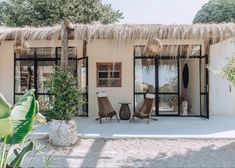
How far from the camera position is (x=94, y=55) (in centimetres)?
1238

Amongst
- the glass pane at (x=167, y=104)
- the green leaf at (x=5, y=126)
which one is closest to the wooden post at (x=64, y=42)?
the glass pane at (x=167, y=104)

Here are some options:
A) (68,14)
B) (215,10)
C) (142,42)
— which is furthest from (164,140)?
(215,10)

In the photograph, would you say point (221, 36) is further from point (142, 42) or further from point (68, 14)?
point (68, 14)

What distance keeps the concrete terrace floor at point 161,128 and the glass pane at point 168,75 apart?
1.18 m

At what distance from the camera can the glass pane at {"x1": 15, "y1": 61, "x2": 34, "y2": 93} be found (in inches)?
507

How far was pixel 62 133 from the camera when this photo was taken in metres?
7.57

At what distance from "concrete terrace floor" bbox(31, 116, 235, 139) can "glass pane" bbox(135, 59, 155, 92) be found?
1310mm

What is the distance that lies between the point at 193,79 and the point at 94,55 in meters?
3.92

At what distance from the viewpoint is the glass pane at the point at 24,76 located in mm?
12867

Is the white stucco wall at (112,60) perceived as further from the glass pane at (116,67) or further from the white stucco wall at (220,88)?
the white stucco wall at (220,88)

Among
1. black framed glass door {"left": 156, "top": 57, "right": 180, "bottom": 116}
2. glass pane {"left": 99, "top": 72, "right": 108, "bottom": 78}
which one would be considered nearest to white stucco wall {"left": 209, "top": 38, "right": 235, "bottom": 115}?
black framed glass door {"left": 156, "top": 57, "right": 180, "bottom": 116}

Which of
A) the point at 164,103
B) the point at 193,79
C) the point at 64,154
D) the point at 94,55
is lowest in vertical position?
the point at 64,154

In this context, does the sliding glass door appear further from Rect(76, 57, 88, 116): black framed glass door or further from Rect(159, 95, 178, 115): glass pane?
Rect(76, 57, 88, 116): black framed glass door

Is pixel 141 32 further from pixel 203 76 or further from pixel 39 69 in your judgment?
pixel 39 69
